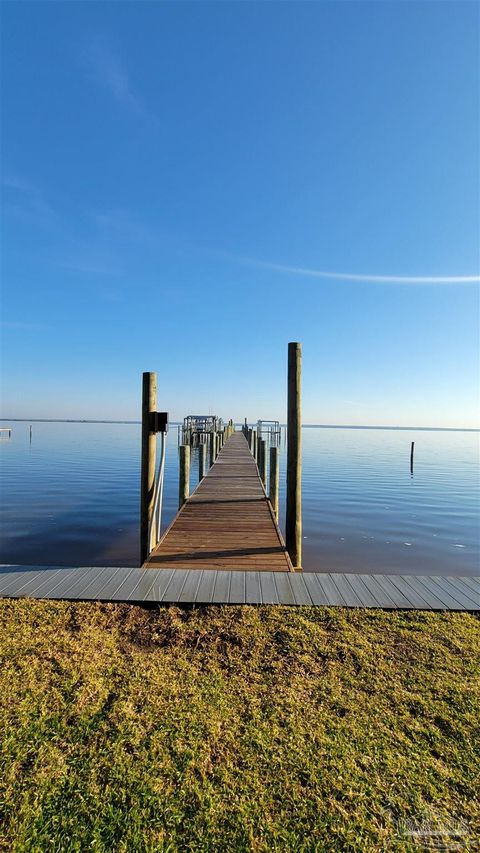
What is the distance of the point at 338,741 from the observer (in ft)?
7.29

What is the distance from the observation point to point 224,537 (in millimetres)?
6348

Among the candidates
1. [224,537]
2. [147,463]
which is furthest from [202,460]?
[147,463]

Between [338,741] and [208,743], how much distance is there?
74 centimetres

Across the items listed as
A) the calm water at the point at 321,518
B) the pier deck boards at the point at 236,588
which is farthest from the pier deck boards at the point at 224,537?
the calm water at the point at 321,518

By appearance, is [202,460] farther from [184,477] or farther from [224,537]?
[224,537]

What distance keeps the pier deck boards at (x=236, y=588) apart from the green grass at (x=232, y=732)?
1.36 feet

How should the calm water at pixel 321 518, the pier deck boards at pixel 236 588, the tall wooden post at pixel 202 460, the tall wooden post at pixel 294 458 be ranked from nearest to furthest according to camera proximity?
the pier deck boards at pixel 236 588
the tall wooden post at pixel 294 458
the calm water at pixel 321 518
the tall wooden post at pixel 202 460

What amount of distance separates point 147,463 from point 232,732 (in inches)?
151

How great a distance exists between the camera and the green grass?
68.7 inches

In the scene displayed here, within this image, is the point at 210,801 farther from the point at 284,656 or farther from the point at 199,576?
the point at 199,576

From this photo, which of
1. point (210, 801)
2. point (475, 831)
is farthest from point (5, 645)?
point (475, 831)

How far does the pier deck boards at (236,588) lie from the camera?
4.01m

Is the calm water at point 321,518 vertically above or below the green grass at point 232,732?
below

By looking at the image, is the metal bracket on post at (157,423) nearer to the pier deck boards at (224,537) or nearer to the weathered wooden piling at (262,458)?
the pier deck boards at (224,537)
